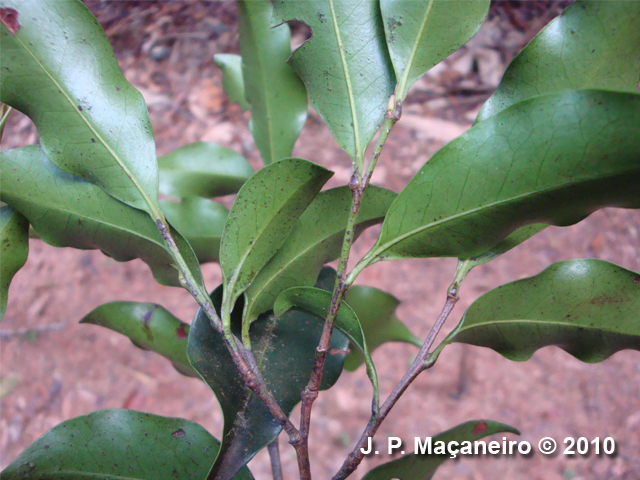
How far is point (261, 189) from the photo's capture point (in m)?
0.46

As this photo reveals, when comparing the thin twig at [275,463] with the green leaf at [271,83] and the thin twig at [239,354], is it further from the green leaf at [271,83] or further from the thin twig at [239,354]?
the green leaf at [271,83]

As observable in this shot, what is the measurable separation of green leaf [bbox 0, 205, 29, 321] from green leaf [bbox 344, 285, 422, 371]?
42cm

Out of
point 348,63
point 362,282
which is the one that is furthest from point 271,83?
point 362,282

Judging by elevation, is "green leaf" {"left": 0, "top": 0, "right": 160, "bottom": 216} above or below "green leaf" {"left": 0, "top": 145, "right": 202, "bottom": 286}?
above

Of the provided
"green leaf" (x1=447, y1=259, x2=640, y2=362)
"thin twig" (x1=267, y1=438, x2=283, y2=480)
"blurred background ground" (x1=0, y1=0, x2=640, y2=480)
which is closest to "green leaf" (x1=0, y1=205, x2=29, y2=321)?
"thin twig" (x1=267, y1=438, x2=283, y2=480)

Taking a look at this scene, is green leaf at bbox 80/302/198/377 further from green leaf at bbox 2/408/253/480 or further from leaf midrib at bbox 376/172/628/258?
leaf midrib at bbox 376/172/628/258

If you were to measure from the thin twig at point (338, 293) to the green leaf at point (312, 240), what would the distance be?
0.08m

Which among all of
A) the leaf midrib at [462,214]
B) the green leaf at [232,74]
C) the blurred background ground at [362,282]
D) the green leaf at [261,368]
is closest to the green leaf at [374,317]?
the green leaf at [261,368]

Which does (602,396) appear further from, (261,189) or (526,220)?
(261,189)

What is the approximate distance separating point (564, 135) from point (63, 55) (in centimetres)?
46

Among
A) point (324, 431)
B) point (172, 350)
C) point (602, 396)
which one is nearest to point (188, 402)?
point (324, 431)

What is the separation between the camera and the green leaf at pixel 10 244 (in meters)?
0.52

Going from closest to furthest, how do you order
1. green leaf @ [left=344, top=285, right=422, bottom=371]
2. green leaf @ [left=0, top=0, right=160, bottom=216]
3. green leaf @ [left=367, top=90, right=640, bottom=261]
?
green leaf @ [left=367, top=90, right=640, bottom=261] → green leaf @ [left=0, top=0, right=160, bottom=216] → green leaf @ [left=344, top=285, right=422, bottom=371]

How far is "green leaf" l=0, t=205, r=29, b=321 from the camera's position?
521 millimetres
